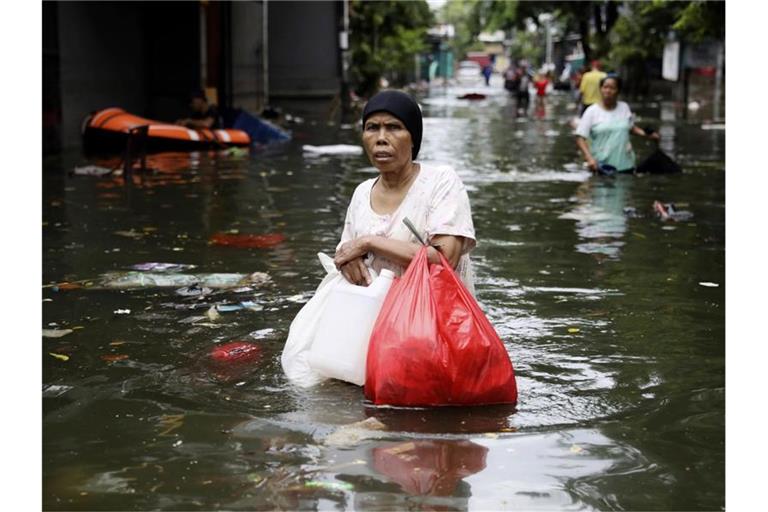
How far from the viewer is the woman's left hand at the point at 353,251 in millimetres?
5047

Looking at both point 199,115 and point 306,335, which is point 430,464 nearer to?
point 306,335

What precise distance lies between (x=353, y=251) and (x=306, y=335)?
1.66ft

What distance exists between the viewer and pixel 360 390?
5.17 m

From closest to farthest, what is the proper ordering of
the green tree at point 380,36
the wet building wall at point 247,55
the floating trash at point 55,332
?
the floating trash at point 55,332 < the wet building wall at point 247,55 < the green tree at point 380,36

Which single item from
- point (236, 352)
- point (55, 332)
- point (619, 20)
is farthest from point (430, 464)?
point (619, 20)

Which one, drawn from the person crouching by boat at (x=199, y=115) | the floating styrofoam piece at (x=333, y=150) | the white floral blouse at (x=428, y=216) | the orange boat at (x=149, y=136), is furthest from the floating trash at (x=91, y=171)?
the white floral blouse at (x=428, y=216)

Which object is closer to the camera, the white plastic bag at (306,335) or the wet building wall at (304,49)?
the white plastic bag at (306,335)

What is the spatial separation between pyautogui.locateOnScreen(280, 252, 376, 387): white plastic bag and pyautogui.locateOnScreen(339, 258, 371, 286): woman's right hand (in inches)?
4.0

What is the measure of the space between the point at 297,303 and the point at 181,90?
18067 mm

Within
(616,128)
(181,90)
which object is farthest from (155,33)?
(616,128)

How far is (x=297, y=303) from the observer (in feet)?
23.9

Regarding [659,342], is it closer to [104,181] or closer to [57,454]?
[57,454]

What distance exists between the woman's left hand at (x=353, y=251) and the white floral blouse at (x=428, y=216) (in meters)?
0.09

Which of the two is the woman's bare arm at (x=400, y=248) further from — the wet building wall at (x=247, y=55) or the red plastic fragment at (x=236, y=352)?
the wet building wall at (x=247, y=55)
